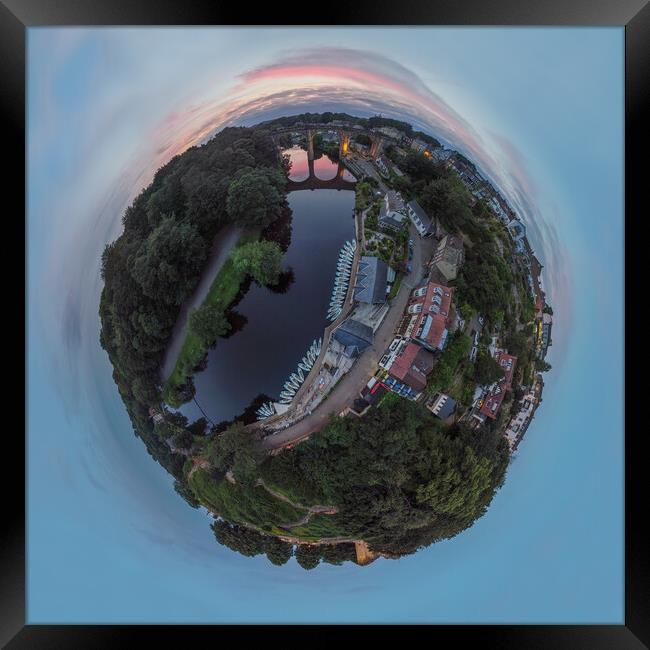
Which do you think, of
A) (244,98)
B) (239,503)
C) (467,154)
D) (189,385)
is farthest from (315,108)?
(239,503)

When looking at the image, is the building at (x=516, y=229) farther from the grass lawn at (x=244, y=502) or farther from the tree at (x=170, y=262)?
the grass lawn at (x=244, y=502)

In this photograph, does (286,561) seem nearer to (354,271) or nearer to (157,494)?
(157,494)

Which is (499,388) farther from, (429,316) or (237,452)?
(237,452)

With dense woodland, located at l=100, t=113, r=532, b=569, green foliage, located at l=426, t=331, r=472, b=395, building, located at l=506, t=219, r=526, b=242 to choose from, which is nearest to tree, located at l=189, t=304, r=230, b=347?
dense woodland, located at l=100, t=113, r=532, b=569

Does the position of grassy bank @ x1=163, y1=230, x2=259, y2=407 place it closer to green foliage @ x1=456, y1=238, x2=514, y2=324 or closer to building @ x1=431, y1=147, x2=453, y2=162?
green foliage @ x1=456, y1=238, x2=514, y2=324

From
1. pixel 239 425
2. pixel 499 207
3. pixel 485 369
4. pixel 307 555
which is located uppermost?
pixel 499 207

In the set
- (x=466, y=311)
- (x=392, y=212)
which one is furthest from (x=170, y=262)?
(x=466, y=311)

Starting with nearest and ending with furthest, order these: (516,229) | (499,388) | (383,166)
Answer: (499,388)
(383,166)
(516,229)
